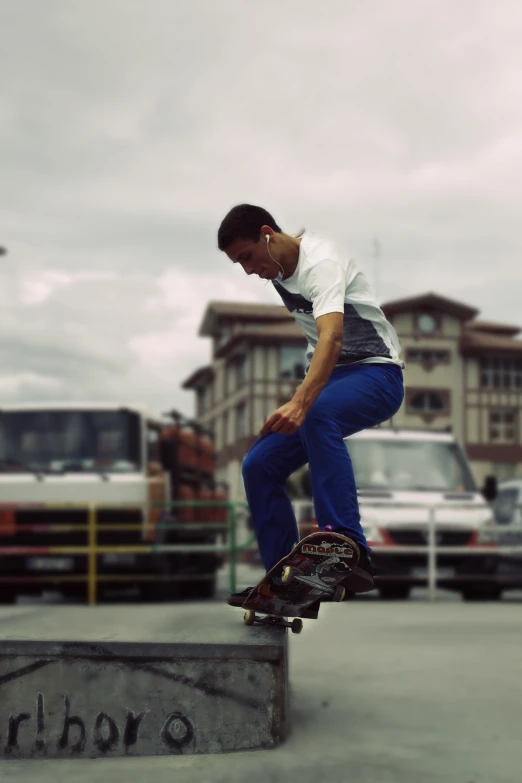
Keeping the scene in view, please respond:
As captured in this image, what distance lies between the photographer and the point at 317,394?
4.30 meters

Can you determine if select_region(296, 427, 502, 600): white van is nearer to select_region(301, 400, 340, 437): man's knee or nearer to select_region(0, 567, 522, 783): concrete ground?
select_region(0, 567, 522, 783): concrete ground

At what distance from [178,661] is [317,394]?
3.58 feet

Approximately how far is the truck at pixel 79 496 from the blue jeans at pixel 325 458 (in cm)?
925

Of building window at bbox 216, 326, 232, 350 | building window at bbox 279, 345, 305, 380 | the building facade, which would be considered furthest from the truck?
building window at bbox 216, 326, 232, 350

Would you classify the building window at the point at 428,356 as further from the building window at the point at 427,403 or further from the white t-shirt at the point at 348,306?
the white t-shirt at the point at 348,306

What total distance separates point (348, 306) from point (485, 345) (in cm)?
5160

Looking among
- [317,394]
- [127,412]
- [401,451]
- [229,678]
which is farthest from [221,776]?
[401,451]

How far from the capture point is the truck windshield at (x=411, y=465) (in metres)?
15.9

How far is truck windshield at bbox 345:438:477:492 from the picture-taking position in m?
15.9

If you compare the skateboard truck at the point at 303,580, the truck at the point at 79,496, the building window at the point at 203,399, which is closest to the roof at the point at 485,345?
the building window at the point at 203,399

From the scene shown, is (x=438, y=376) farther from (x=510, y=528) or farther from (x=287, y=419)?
(x=287, y=419)

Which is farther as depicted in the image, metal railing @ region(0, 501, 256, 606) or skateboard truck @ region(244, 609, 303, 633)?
metal railing @ region(0, 501, 256, 606)

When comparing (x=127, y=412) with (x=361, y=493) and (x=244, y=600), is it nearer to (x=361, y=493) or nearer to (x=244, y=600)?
(x=361, y=493)

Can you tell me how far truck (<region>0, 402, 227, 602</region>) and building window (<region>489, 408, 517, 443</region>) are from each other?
42008mm
